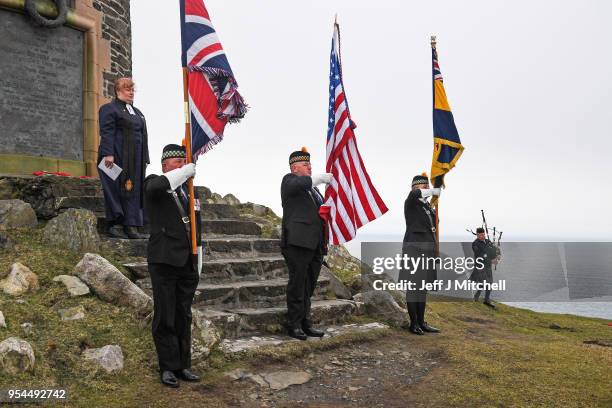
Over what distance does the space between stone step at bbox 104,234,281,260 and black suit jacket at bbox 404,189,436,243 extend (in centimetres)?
212

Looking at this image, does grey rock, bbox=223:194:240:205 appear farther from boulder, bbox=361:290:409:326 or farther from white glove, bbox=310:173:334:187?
white glove, bbox=310:173:334:187

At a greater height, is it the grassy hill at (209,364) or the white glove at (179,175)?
the white glove at (179,175)

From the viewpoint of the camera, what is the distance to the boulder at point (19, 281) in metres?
A: 5.12

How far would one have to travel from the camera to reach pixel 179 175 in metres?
4.37

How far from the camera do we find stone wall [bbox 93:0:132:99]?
1024cm

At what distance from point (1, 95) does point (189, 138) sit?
222 inches

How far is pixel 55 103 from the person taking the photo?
9180 millimetres

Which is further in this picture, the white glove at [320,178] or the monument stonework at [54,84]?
the monument stonework at [54,84]

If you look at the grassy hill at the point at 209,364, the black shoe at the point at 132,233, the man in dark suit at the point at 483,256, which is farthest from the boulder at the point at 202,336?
the man in dark suit at the point at 483,256

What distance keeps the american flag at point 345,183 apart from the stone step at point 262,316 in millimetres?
1042

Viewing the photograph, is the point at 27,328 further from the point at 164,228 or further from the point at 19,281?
the point at 164,228

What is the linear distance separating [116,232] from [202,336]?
2496 millimetres

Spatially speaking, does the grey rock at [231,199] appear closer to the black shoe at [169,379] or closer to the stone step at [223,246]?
the stone step at [223,246]

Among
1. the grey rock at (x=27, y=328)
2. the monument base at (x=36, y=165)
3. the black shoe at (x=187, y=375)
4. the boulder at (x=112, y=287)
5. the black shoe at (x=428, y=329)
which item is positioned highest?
the monument base at (x=36, y=165)
